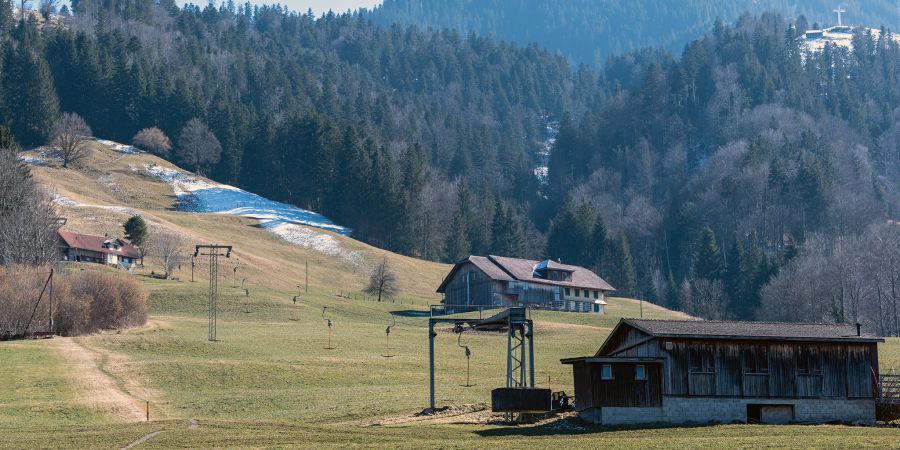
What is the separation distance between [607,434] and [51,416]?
79.9ft

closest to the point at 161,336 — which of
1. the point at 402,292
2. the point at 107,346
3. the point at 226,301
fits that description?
the point at 107,346

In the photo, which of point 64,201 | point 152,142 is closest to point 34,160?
point 152,142

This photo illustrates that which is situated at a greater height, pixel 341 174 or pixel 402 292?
pixel 341 174

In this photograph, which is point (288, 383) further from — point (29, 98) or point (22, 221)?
point (29, 98)

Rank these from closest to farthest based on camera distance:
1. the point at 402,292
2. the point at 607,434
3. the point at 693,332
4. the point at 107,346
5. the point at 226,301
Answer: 1. the point at 607,434
2. the point at 693,332
3. the point at 107,346
4. the point at 226,301
5. the point at 402,292

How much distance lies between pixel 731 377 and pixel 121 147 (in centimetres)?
15367

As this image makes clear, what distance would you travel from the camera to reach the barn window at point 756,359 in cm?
4931

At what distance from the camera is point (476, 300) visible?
118 meters

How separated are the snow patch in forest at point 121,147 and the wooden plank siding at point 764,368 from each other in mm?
148741

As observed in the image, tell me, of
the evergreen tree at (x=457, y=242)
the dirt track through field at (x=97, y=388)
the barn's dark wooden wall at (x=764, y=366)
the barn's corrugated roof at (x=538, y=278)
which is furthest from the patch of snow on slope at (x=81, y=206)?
the barn's dark wooden wall at (x=764, y=366)

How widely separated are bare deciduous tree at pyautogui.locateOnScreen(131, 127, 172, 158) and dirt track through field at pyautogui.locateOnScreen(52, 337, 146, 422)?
120 meters

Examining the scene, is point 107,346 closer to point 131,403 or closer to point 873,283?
point 131,403

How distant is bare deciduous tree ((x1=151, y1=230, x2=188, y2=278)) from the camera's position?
114562 mm

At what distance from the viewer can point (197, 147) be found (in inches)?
7495
